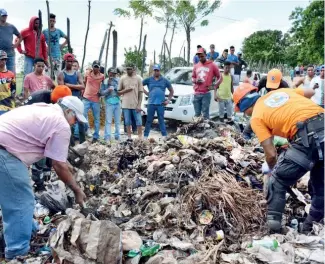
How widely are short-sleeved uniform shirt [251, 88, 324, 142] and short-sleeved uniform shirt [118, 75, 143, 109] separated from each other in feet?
15.1

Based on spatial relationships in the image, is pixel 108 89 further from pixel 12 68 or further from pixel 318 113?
pixel 318 113

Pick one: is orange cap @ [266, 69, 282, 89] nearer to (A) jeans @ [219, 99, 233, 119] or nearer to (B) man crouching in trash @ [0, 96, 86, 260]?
(B) man crouching in trash @ [0, 96, 86, 260]

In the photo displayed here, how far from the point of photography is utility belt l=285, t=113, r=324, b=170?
11.2 ft

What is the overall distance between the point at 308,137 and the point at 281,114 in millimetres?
329

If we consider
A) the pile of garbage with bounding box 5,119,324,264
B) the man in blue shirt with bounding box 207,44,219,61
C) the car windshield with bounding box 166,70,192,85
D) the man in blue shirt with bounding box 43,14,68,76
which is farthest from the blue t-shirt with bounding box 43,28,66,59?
the man in blue shirt with bounding box 207,44,219,61

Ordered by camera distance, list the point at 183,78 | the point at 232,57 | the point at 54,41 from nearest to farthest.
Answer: the point at 54,41 → the point at 183,78 → the point at 232,57

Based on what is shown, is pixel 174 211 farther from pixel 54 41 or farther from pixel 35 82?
pixel 54 41

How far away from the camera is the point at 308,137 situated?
135 inches

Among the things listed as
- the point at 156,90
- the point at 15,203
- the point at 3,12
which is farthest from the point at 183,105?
the point at 15,203

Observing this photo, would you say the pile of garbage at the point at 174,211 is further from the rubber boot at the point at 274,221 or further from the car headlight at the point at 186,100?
the car headlight at the point at 186,100

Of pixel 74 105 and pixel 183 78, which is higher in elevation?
pixel 74 105

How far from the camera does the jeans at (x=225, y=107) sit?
378 inches

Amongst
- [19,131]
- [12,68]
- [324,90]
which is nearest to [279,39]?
[324,90]

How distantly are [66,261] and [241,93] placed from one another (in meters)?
2.42
